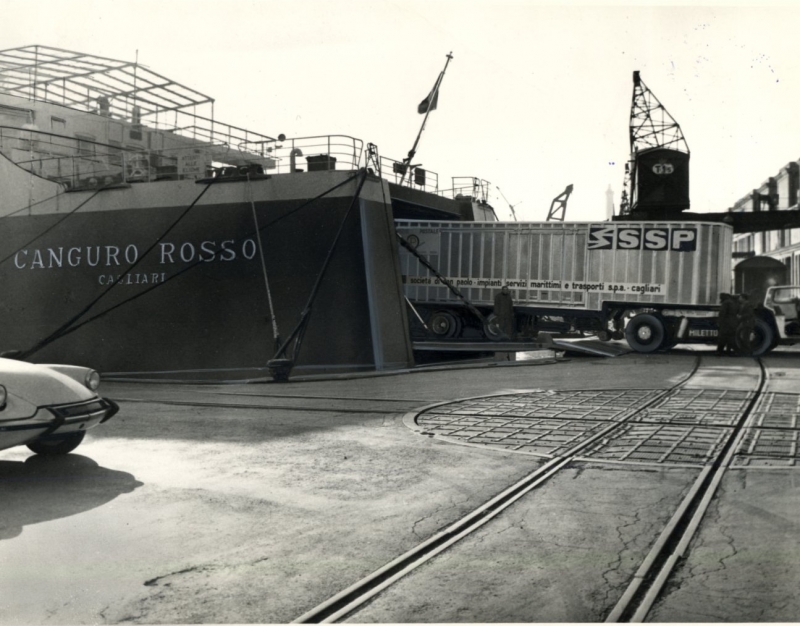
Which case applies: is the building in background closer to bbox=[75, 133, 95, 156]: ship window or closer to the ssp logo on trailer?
the ssp logo on trailer

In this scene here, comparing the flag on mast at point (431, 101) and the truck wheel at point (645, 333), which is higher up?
the flag on mast at point (431, 101)

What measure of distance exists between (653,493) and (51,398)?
4585 mm

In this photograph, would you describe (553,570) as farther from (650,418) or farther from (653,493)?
(650,418)

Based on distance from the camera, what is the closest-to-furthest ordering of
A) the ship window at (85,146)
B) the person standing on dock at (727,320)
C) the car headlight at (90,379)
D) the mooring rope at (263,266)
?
the car headlight at (90,379) → the mooring rope at (263,266) → the person standing on dock at (727,320) → the ship window at (85,146)

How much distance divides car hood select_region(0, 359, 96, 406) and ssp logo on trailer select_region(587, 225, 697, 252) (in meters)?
16.3

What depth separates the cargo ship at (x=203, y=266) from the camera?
15805 millimetres

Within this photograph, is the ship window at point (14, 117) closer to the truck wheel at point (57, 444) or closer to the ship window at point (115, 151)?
the ship window at point (115, 151)

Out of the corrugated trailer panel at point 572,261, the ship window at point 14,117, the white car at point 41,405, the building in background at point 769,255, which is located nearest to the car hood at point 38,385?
the white car at point 41,405

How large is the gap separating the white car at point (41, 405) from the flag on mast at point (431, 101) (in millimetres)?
14367

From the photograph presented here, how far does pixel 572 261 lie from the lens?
826 inches

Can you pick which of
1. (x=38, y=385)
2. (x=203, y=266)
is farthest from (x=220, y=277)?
(x=38, y=385)

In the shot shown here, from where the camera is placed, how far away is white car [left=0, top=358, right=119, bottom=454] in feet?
19.5

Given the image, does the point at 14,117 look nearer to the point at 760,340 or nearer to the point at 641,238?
the point at 641,238

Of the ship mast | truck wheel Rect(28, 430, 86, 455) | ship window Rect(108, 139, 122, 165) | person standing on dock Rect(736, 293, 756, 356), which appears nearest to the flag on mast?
the ship mast
